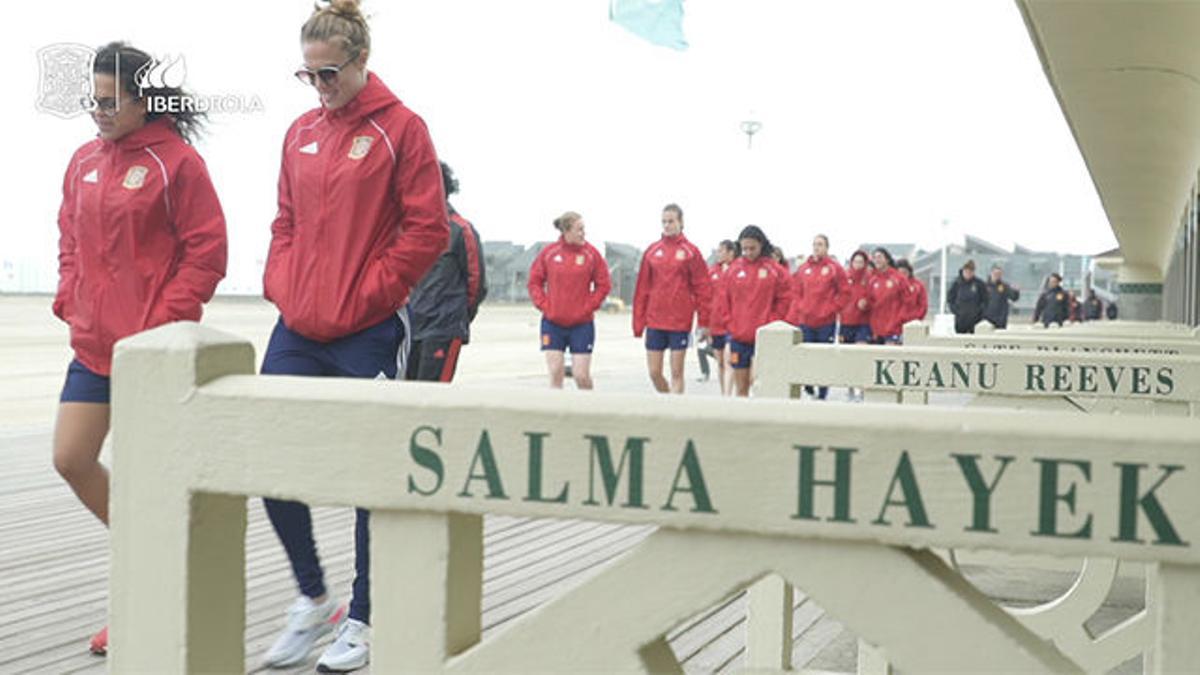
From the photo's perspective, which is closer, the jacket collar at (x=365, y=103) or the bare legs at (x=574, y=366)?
the jacket collar at (x=365, y=103)

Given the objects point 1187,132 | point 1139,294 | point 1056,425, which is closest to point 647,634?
point 1056,425

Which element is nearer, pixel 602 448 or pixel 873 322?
pixel 602 448

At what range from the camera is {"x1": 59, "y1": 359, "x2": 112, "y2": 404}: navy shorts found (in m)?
3.91

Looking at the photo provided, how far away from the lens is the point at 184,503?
4.62 feet

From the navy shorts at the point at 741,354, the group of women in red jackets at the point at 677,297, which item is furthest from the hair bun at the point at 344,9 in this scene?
the navy shorts at the point at 741,354

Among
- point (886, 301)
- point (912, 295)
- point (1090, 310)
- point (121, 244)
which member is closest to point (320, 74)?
point (121, 244)

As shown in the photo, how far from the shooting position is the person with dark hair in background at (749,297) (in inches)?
479

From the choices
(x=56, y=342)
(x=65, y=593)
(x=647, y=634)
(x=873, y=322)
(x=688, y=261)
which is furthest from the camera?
(x=56, y=342)

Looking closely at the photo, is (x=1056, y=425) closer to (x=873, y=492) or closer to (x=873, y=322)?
(x=873, y=492)

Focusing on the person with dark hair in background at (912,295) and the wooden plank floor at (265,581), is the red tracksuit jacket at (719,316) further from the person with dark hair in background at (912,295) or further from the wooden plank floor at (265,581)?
the wooden plank floor at (265,581)

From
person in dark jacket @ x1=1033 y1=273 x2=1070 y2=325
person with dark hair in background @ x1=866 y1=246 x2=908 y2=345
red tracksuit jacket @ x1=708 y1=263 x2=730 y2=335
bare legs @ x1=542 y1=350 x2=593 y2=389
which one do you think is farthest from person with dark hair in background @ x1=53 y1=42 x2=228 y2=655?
person in dark jacket @ x1=1033 y1=273 x2=1070 y2=325

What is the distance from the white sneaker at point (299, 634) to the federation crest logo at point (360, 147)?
4.33 ft

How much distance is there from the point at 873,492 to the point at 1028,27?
6.47 metres

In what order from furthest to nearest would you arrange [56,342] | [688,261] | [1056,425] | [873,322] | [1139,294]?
[1139,294], [56,342], [873,322], [688,261], [1056,425]
